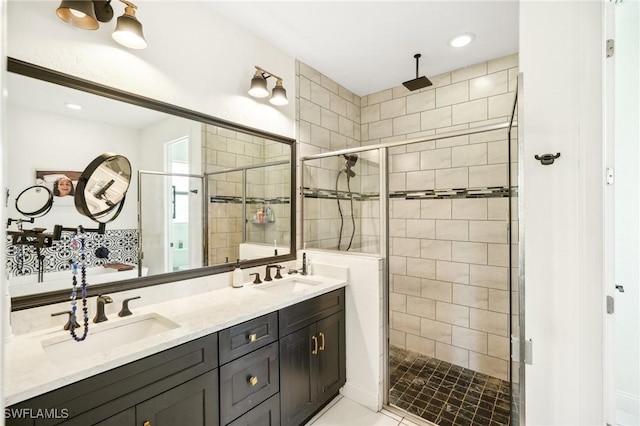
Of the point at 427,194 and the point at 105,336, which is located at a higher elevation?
the point at 427,194

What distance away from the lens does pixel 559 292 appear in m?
1.02

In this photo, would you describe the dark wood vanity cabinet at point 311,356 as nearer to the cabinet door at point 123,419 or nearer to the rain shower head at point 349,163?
the cabinet door at point 123,419

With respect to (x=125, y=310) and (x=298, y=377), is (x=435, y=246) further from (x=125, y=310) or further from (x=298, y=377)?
(x=125, y=310)

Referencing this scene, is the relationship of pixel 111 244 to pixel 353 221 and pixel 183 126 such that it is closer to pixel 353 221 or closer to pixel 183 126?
pixel 183 126

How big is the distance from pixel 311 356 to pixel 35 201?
65.4 inches

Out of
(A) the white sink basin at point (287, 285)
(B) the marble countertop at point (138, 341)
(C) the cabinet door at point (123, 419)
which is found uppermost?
(B) the marble countertop at point (138, 341)

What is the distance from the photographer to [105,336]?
51.0 inches

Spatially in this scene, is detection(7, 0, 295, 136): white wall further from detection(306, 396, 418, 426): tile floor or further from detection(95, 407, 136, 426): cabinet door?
detection(306, 396, 418, 426): tile floor

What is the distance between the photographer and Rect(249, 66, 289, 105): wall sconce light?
197 centimetres

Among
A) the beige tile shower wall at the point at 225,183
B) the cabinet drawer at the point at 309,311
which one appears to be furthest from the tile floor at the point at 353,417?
the beige tile shower wall at the point at 225,183

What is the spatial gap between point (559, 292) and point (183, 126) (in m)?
2.04

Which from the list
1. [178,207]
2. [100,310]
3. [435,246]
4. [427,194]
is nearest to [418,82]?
[427,194]

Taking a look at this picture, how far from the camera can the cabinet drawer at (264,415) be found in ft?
4.60

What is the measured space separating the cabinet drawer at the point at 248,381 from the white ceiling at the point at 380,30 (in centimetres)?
211
